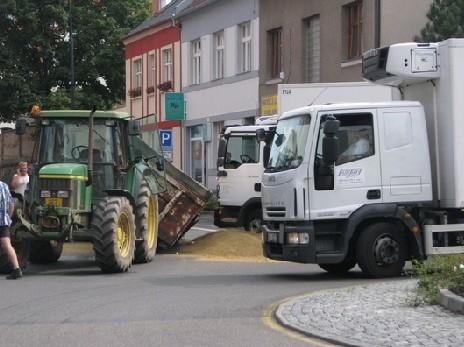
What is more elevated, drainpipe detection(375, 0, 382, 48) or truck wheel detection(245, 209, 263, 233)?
drainpipe detection(375, 0, 382, 48)

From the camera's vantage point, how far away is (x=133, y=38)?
160 ft

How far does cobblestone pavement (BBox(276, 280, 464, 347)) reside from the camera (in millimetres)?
8938

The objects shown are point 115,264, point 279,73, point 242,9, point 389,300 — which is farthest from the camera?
point 242,9

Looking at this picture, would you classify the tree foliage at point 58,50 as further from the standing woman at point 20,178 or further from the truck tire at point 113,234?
the truck tire at point 113,234

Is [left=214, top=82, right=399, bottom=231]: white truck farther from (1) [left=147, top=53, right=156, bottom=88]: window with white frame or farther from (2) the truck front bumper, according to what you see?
(1) [left=147, top=53, right=156, bottom=88]: window with white frame

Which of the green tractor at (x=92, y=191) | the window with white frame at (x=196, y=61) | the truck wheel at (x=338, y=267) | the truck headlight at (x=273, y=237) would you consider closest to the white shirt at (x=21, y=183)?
the green tractor at (x=92, y=191)

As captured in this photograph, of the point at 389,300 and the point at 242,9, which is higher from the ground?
the point at 242,9

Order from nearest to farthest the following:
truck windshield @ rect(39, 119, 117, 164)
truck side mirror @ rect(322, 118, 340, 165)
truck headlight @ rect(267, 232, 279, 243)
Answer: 1. truck side mirror @ rect(322, 118, 340, 165)
2. truck headlight @ rect(267, 232, 279, 243)
3. truck windshield @ rect(39, 119, 117, 164)

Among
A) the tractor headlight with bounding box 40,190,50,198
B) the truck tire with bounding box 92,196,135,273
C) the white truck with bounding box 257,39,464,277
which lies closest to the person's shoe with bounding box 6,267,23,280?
the truck tire with bounding box 92,196,135,273

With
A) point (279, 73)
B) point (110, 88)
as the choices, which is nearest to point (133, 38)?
point (110, 88)

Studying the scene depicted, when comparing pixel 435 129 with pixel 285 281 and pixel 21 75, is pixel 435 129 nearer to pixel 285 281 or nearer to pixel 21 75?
pixel 285 281

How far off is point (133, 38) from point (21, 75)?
6487mm

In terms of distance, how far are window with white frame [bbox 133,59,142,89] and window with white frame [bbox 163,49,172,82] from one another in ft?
11.9

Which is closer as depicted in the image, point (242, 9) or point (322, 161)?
point (322, 161)
